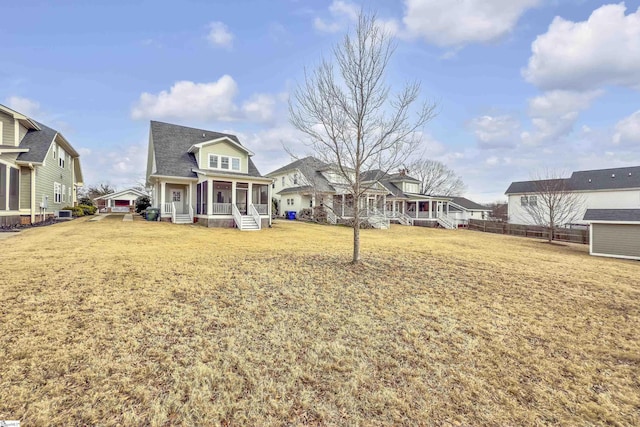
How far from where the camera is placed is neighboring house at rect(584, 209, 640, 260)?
1453 cm

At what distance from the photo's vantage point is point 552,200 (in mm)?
22484

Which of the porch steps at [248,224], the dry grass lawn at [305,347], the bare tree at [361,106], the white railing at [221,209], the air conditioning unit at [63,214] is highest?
the bare tree at [361,106]

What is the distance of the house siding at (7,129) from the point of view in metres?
17.0

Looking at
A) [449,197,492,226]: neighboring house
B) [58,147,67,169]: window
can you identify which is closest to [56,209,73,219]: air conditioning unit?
[58,147,67,169]: window

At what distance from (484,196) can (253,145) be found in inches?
2180

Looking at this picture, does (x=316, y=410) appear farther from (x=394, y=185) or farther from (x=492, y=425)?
(x=394, y=185)

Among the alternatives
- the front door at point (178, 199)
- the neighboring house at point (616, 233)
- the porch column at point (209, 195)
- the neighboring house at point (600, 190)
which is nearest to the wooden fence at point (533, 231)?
the neighboring house at point (600, 190)

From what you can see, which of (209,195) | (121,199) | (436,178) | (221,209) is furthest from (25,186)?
(436,178)

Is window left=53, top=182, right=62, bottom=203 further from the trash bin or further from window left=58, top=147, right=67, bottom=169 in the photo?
the trash bin

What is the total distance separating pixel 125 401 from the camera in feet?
9.23

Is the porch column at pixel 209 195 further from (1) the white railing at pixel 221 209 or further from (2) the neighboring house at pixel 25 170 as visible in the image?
(2) the neighboring house at pixel 25 170

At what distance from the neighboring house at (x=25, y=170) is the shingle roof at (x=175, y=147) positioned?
6378mm

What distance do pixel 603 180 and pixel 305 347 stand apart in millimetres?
41062

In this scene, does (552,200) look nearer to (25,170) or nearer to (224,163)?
(224,163)
